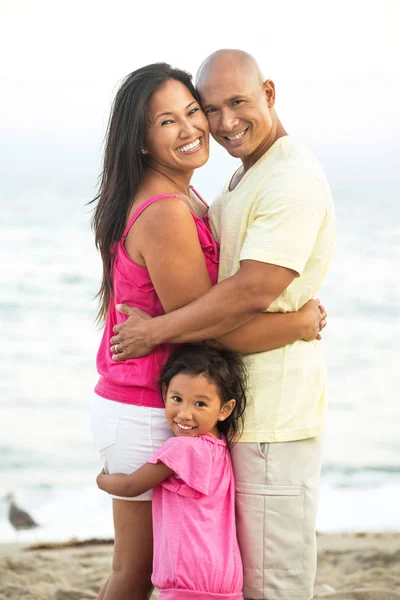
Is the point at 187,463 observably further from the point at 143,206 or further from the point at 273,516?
the point at 143,206

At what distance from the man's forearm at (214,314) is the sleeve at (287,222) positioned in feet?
0.35

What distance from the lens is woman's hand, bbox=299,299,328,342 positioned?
262 cm

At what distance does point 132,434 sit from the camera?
261cm

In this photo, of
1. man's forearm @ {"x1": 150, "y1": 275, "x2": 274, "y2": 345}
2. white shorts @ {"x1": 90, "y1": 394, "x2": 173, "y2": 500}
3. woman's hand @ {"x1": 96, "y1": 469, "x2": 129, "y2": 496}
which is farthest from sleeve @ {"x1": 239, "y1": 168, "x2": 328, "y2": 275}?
woman's hand @ {"x1": 96, "y1": 469, "x2": 129, "y2": 496}

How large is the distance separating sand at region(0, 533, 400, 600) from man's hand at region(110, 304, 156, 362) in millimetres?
1965

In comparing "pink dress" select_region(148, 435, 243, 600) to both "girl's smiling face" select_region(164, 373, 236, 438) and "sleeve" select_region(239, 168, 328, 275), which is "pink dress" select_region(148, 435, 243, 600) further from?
"sleeve" select_region(239, 168, 328, 275)

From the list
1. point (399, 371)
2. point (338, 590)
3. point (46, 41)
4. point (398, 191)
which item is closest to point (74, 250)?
point (46, 41)

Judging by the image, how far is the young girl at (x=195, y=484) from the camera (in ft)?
8.18

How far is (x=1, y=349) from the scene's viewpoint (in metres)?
12.5

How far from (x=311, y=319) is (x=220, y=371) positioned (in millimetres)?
339

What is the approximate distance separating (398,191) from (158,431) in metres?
23.7

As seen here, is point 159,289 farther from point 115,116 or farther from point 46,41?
point 46,41

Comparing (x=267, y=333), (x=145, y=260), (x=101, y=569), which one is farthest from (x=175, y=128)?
(x=101, y=569)

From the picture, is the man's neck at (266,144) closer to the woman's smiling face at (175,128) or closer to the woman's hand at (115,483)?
the woman's smiling face at (175,128)
